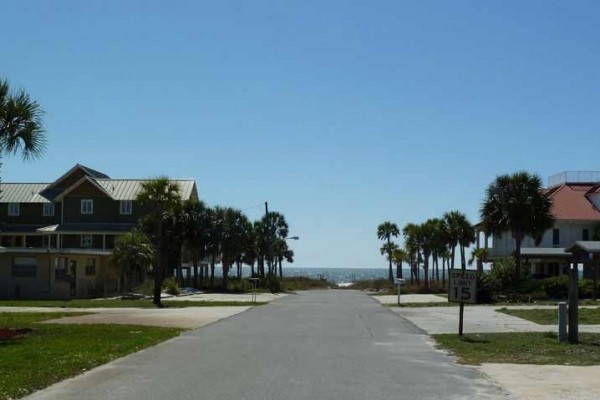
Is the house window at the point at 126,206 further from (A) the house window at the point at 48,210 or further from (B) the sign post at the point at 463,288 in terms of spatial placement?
(B) the sign post at the point at 463,288

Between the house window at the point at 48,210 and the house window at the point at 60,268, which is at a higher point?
the house window at the point at 48,210

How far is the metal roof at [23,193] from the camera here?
65.1 metres

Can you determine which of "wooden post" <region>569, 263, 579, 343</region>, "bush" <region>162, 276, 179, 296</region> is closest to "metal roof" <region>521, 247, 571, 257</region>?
"bush" <region>162, 276, 179, 296</region>

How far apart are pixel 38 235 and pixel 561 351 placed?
5491 cm

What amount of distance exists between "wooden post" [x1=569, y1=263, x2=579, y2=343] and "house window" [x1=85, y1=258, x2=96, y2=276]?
42.2m

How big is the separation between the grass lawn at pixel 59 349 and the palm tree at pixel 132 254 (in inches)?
1079

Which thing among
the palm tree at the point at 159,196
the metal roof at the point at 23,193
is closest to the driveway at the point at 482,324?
the palm tree at the point at 159,196

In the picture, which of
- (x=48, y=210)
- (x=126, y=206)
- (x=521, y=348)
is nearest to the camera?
(x=521, y=348)

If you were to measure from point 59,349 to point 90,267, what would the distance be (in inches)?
1607

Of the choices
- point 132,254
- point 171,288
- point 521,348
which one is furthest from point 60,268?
point 521,348

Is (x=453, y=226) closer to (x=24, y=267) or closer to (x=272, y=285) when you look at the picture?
(x=272, y=285)

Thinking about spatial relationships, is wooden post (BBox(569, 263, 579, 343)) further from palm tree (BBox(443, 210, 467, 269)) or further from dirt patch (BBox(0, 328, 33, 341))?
palm tree (BBox(443, 210, 467, 269))

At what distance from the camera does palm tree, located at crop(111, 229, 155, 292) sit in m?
52.0

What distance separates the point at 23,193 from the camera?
2601 inches
